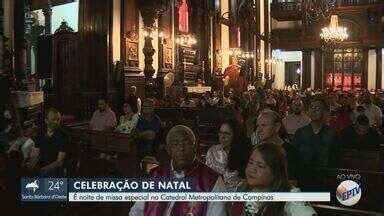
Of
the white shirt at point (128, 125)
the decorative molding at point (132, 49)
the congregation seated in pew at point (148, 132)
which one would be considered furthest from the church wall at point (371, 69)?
the congregation seated in pew at point (148, 132)

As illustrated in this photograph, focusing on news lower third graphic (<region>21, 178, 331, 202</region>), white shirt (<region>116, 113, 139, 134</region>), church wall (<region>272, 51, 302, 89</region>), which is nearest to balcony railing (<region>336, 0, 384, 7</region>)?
church wall (<region>272, 51, 302, 89</region>)

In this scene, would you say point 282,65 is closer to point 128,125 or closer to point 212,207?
point 128,125

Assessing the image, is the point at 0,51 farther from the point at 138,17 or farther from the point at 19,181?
the point at 19,181

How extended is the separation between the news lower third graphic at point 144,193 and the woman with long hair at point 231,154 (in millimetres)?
942

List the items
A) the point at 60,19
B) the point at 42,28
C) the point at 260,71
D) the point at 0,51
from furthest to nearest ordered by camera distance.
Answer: the point at 260,71
the point at 42,28
the point at 60,19
the point at 0,51

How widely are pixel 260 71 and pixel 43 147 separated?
28.4 m

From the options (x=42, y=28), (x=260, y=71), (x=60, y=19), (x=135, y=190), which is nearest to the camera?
(x=135, y=190)

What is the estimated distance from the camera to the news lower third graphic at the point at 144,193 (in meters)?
2.78

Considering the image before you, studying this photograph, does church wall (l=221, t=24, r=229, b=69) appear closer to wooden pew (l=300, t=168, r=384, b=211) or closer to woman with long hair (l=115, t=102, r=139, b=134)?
woman with long hair (l=115, t=102, r=139, b=134)

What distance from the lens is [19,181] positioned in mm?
4473

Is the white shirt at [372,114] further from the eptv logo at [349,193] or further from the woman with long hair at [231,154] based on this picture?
the woman with long hair at [231,154]

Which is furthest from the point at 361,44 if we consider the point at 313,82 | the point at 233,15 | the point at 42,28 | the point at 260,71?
the point at 42,28

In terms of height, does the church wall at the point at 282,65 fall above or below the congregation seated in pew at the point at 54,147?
above

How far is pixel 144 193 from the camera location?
3.27 metres
